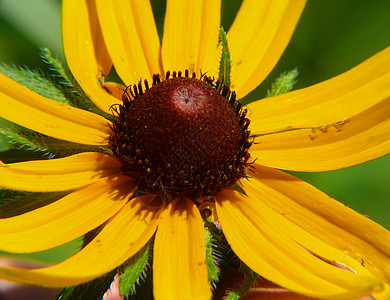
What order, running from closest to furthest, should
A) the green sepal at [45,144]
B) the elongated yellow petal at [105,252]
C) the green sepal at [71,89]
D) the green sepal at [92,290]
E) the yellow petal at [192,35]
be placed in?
the elongated yellow petal at [105,252] < the green sepal at [92,290] < the green sepal at [45,144] < the green sepal at [71,89] < the yellow petal at [192,35]

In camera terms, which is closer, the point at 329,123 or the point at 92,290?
the point at 92,290

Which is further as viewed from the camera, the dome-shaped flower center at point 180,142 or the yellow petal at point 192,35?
the yellow petal at point 192,35

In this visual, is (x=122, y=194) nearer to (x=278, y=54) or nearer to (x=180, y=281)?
(x=180, y=281)

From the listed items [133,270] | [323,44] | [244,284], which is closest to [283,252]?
[244,284]

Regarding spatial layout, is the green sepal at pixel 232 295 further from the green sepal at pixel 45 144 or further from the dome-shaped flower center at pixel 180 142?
the green sepal at pixel 45 144

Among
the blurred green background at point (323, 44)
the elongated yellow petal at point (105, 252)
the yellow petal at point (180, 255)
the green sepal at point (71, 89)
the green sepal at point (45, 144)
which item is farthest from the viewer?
the blurred green background at point (323, 44)

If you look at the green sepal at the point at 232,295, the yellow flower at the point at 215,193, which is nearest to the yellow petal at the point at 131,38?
the yellow flower at the point at 215,193

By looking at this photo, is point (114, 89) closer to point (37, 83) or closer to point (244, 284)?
point (37, 83)

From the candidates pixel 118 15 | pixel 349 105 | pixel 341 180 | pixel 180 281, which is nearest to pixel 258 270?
pixel 180 281
